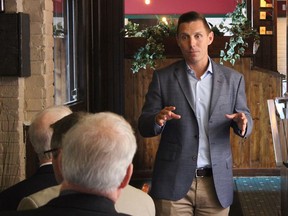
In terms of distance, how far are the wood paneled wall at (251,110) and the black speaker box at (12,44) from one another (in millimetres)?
3272

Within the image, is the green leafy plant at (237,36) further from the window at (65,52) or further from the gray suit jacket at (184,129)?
the gray suit jacket at (184,129)

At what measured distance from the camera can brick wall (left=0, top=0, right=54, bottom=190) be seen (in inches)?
148

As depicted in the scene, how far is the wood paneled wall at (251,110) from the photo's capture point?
694 cm

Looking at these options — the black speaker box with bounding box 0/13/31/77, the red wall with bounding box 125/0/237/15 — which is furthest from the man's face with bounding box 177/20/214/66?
the red wall with bounding box 125/0/237/15

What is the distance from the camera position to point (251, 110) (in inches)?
276

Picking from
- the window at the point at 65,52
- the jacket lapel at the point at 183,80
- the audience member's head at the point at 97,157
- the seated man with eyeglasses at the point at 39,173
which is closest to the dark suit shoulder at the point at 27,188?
the seated man with eyeglasses at the point at 39,173

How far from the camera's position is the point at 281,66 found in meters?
16.4

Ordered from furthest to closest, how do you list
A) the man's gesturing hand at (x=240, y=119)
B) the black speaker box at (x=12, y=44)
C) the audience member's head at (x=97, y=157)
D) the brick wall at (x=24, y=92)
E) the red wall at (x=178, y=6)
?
the red wall at (x=178, y=6), the brick wall at (x=24, y=92), the black speaker box at (x=12, y=44), the man's gesturing hand at (x=240, y=119), the audience member's head at (x=97, y=157)

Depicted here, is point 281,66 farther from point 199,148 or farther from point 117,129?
point 117,129

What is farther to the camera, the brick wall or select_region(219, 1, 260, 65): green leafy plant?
select_region(219, 1, 260, 65): green leafy plant

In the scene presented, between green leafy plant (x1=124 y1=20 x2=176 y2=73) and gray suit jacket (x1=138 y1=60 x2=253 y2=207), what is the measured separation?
3.57 m

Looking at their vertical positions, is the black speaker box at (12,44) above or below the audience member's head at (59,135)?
above

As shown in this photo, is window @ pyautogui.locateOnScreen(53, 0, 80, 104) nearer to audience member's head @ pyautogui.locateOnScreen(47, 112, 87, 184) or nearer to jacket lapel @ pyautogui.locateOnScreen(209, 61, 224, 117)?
jacket lapel @ pyautogui.locateOnScreen(209, 61, 224, 117)

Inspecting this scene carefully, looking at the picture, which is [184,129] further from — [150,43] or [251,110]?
[251,110]
